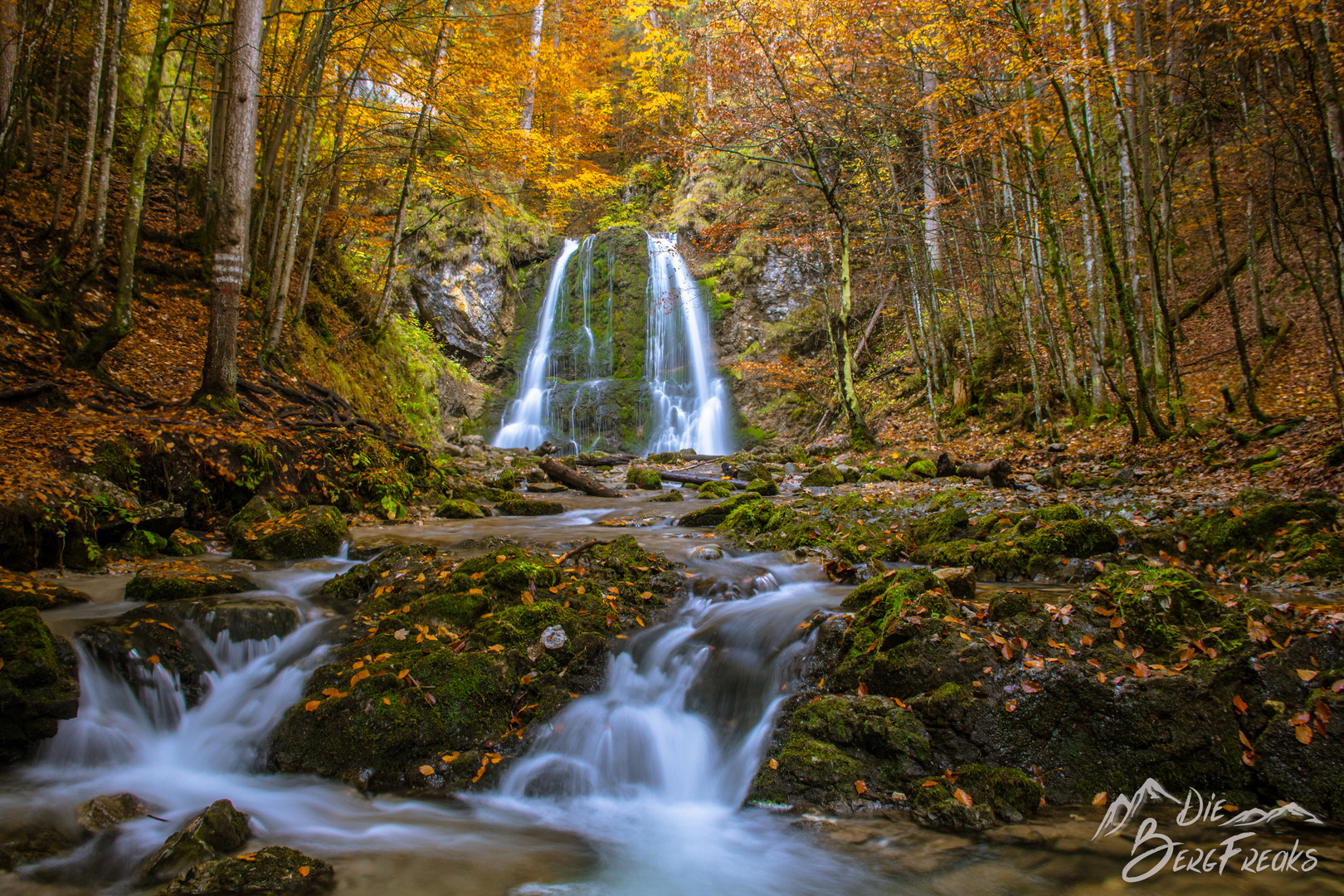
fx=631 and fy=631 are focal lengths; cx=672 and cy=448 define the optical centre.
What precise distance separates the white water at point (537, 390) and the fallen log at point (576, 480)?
7936 millimetres

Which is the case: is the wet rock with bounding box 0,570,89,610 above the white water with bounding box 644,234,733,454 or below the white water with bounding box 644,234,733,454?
below

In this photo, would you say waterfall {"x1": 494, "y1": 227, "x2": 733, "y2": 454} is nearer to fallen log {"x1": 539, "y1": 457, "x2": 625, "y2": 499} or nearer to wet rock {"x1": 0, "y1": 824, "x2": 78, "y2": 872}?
fallen log {"x1": 539, "y1": 457, "x2": 625, "y2": 499}

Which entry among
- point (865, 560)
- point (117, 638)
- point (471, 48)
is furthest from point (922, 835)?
point (471, 48)

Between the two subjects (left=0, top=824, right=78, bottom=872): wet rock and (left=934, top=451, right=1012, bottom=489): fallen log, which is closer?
(left=0, top=824, right=78, bottom=872): wet rock

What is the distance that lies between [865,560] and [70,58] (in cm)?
1363

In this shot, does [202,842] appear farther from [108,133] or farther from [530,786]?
[108,133]

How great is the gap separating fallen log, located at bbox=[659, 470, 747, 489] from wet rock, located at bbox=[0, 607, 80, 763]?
9312 millimetres

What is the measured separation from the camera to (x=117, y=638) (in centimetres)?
380

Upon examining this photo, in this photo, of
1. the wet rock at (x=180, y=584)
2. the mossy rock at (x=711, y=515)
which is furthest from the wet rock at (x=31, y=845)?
the mossy rock at (x=711, y=515)

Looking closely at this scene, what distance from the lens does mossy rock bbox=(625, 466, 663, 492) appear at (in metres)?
12.8

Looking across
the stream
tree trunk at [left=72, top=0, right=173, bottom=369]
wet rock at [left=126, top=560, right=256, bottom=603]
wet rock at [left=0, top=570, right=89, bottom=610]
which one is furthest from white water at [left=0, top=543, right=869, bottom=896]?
tree trunk at [left=72, top=0, right=173, bottom=369]

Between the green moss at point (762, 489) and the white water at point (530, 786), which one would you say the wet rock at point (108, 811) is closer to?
the white water at point (530, 786)

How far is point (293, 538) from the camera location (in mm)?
6230

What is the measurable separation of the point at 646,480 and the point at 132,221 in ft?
28.2
